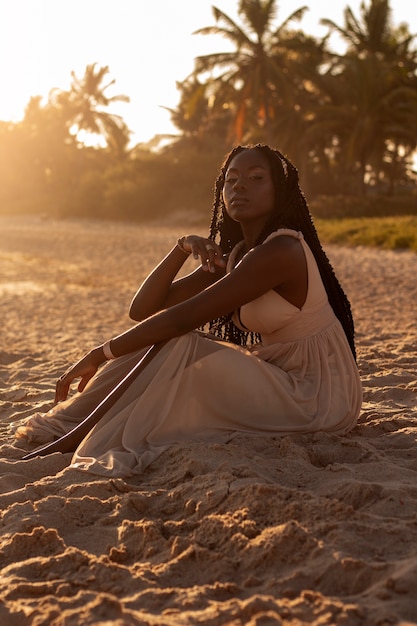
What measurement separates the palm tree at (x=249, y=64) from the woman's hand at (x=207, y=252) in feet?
79.8

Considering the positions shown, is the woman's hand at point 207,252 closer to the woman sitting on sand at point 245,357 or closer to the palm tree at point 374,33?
the woman sitting on sand at point 245,357

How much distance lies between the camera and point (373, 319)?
7.47 metres

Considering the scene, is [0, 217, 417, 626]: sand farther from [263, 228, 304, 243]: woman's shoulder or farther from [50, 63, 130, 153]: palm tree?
[50, 63, 130, 153]: palm tree

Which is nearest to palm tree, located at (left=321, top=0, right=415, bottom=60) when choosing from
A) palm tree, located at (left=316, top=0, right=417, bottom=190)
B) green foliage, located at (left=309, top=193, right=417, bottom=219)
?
palm tree, located at (left=316, top=0, right=417, bottom=190)

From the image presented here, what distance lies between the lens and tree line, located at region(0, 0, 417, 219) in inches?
1065

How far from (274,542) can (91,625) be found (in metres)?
0.57

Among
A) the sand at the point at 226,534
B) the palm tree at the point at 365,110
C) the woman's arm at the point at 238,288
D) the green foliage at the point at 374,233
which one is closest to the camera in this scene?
the sand at the point at 226,534

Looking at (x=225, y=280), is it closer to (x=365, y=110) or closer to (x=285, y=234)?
(x=285, y=234)

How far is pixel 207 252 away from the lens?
11.7 ft

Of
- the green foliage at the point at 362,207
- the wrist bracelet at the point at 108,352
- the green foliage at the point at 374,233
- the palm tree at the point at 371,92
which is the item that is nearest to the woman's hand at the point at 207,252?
the wrist bracelet at the point at 108,352

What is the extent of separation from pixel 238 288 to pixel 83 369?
32.7 inches

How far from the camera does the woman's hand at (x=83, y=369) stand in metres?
3.36

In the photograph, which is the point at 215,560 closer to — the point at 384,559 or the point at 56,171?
the point at 384,559

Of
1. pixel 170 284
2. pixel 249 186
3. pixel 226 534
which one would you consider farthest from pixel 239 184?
pixel 226 534
